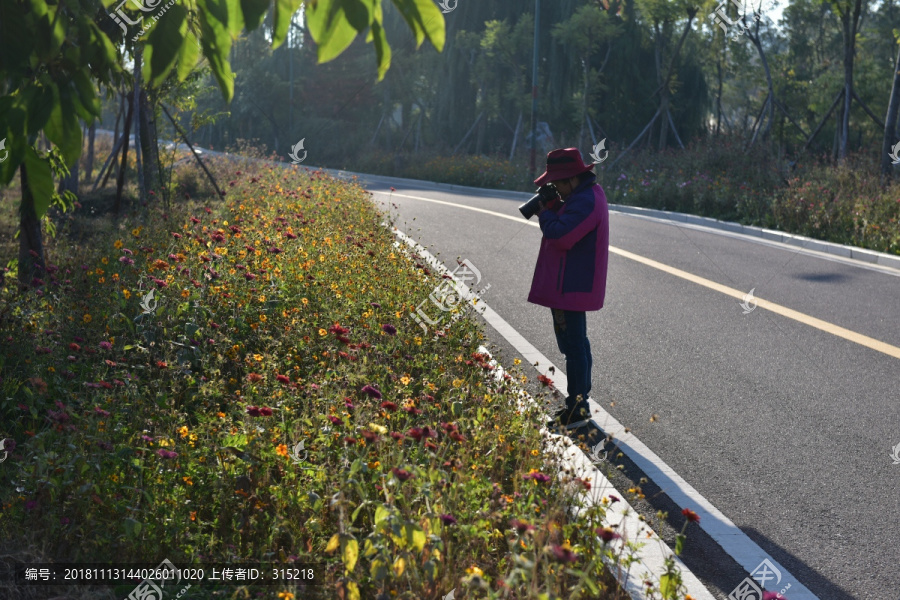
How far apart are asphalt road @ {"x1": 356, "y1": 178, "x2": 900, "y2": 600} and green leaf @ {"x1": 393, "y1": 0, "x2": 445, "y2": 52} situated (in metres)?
2.68

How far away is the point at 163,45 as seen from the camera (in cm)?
219

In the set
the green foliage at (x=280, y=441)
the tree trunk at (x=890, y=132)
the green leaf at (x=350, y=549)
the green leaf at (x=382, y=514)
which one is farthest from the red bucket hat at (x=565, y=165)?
the tree trunk at (x=890, y=132)

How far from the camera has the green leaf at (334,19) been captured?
2.12 meters

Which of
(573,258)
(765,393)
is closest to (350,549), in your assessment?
(573,258)

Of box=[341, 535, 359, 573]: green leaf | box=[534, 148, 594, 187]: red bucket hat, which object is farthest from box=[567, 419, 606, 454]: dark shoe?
box=[341, 535, 359, 573]: green leaf

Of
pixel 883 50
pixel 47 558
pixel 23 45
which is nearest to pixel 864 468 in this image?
pixel 47 558

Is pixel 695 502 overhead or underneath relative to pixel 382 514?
underneath

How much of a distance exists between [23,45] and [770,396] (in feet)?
17.8

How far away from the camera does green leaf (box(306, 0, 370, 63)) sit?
83.7 inches

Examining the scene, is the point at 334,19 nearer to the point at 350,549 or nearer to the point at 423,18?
the point at 423,18

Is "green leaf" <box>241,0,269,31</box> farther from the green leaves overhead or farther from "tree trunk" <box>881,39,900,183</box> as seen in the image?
"tree trunk" <box>881,39,900,183</box>

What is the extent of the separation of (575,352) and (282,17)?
→ 3813 millimetres

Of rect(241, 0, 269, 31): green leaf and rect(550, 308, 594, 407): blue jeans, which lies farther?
rect(550, 308, 594, 407): blue jeans

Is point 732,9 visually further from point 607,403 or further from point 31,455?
point 31,455
